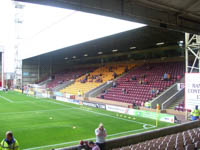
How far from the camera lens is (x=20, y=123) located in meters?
17.2

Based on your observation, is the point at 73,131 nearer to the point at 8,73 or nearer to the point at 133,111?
the point at 133,111

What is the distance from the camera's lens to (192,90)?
14.1 meters

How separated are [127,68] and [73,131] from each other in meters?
23.4

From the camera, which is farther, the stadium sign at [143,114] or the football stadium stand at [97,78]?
the football stadium stand at [97,78]

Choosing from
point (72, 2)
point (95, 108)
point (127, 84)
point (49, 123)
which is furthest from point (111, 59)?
point (72, 2)

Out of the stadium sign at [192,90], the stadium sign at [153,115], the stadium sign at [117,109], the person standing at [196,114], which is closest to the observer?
the stadium sign at [192,90]

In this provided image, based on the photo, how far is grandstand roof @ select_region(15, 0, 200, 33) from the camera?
7.37 m

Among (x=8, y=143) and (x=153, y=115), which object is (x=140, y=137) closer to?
(x=8, y=143)

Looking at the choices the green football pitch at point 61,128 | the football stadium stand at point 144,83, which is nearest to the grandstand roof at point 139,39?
the football stadium stand at point 144,83

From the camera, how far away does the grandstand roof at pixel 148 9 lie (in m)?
7.37

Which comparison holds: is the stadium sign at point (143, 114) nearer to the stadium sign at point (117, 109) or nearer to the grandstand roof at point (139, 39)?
Result: the stadium sign at point (117, 109)

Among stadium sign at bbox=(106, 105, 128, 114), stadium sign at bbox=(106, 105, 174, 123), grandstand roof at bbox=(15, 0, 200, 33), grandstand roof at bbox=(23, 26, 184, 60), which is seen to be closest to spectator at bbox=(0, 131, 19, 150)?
grandstand roof at bbox=(15, 0, 200, 33)

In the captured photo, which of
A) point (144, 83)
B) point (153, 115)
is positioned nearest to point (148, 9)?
point (153, 115)

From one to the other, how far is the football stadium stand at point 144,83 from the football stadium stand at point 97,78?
3.71 metres
